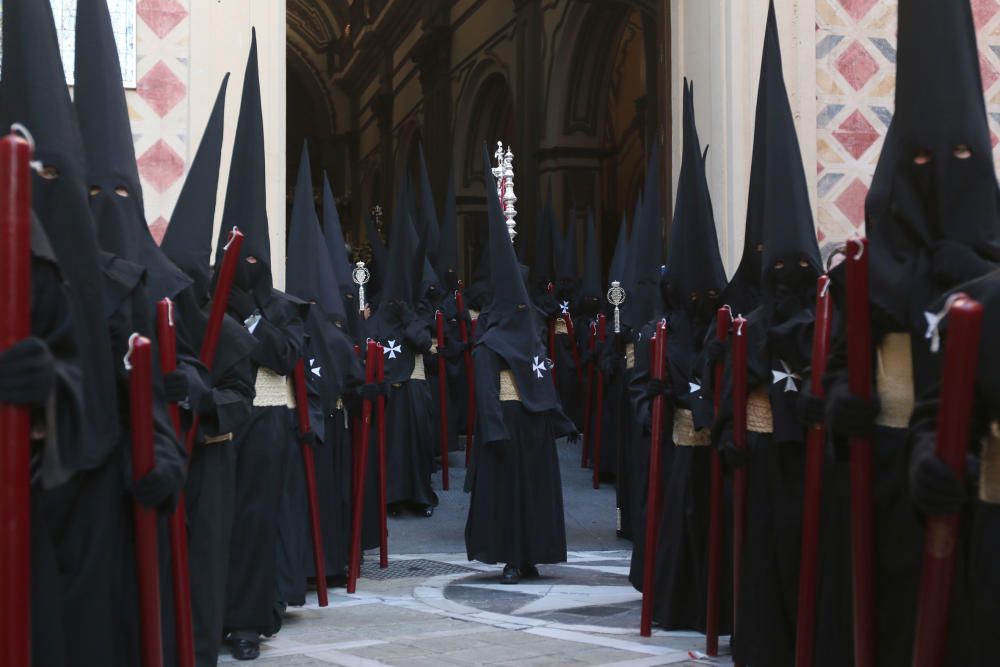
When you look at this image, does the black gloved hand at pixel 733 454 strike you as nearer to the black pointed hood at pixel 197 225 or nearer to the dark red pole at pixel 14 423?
the black pointed hood at pixel 197 225

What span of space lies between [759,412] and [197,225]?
2394 mm

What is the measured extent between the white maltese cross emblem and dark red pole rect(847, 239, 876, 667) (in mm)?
1406

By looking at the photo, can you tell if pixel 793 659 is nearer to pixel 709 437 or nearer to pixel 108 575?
pixel 709 437

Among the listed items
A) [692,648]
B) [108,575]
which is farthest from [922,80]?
[692,648]

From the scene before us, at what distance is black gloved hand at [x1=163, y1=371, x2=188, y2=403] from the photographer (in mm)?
4176

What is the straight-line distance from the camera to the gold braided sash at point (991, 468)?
3066 mm

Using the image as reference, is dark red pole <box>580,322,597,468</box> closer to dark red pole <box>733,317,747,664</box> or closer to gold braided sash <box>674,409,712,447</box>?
gold braided sash <box>674,409,712,447</box>

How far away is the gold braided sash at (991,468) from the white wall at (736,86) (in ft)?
20.5

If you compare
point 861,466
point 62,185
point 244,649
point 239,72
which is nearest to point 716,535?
point 244,649

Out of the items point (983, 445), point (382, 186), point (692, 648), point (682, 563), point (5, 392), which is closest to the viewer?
point (5, 392)

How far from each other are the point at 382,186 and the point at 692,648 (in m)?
24.7

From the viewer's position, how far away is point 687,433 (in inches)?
264

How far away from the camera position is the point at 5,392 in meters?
2.81

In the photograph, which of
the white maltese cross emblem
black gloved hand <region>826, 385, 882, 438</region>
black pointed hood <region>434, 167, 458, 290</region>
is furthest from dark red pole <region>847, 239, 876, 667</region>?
black pointed hood <region>434, 167, 458, 290</region>
